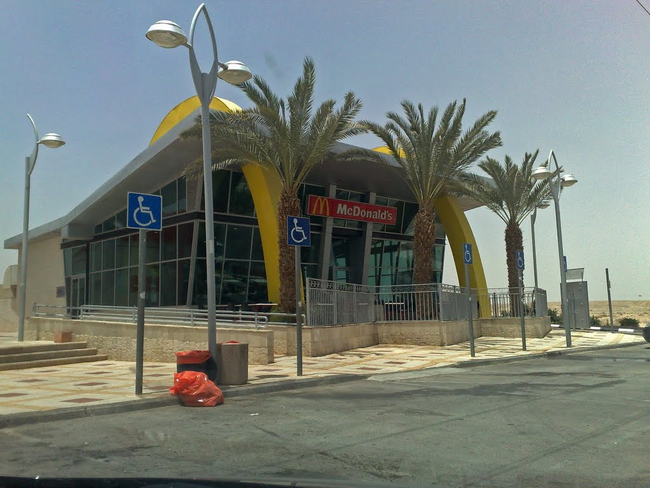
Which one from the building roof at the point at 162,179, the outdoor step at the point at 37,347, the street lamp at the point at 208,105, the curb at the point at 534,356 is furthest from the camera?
the building roof at the point at 162,179

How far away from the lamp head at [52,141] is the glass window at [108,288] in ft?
35.3

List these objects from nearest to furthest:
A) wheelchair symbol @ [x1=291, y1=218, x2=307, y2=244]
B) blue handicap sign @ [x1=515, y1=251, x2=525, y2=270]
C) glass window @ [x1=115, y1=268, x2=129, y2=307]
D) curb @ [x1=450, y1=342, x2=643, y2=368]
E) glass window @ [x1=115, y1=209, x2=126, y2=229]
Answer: wheelchair symbol @ [x1=291, y1=218, x2=307, y2=244]
curb @ [x1=450, y1=342, x2=643, y2=368]
blue handicap sign @ [x1=515, y1=251, x2=525, y2=270]
glass window @ [x1=115, y1=268, x2=129, y2=307]
glass window @ [x1=115, y1=209, x2=126, y2=229]

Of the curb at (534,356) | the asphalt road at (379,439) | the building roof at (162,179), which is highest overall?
the building roof at (162,179)

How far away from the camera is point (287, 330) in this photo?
1670cm

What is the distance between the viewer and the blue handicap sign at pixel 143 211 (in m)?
9.72

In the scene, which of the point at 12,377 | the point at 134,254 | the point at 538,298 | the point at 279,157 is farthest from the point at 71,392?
the point at 538,298

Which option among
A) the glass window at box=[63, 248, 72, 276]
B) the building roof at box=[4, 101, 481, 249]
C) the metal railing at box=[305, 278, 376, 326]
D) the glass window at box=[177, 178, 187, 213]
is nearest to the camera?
the metal railing at box=[305, 278, 376, 326]

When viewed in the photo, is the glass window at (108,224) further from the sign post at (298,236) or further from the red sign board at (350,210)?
the sign post at (298,236)

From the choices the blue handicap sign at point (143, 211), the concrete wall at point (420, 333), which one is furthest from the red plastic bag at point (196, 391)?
the concrete wall at point (420, 333)

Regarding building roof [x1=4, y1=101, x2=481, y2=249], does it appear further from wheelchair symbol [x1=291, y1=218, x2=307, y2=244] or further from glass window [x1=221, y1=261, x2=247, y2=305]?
wheelchair symbol [x1=291, y1=218, x2=307, y2=244]

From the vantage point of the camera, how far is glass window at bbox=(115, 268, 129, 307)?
2767 cm

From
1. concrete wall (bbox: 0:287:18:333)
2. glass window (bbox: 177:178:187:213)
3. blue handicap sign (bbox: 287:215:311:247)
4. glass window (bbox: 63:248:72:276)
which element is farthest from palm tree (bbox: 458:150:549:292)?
concrete wall (bbox: 0:287:18:333)

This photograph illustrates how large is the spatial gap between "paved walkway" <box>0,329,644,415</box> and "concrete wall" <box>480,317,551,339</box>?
2969 mm

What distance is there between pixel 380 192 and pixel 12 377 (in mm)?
20345
